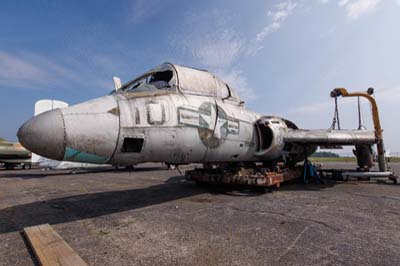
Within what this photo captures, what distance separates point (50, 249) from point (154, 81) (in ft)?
13.0

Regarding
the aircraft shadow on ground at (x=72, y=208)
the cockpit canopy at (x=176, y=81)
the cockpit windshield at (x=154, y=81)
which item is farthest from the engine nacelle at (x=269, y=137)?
the cockpit windshield at (x=154, y=81)

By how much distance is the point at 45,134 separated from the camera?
348 centimetres

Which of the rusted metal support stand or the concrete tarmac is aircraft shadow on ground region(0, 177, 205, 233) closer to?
the concrete tarmac

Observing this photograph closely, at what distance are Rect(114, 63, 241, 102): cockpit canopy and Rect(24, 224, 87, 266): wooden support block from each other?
10.3ft

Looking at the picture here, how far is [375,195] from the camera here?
751 centimetres

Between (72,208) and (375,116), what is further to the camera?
(375,116)

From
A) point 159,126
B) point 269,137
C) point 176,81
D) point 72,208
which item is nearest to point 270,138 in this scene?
point 269,137

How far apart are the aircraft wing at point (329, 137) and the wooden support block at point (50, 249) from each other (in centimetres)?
719

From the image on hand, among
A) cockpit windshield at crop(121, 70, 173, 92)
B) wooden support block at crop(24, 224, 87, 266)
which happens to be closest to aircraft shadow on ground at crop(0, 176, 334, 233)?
wooden support block at crop(24, 224, 87, 266)

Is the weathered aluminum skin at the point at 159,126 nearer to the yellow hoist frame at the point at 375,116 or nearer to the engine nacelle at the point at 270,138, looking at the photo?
the engine nacelle at the point at 270,138

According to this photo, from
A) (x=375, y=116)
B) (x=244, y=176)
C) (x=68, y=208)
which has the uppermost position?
(x=375, y=116)

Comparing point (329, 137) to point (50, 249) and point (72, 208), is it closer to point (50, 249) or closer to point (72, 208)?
point (72, 208)

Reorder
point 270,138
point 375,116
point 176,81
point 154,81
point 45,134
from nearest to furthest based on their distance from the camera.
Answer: point 45,134 → point 176,81 → point 154,81 → point 270,138 → point 375,116

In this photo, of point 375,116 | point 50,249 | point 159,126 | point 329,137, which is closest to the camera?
point 50,249
